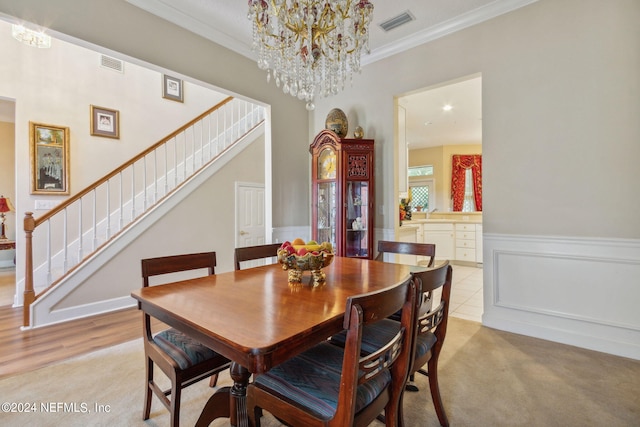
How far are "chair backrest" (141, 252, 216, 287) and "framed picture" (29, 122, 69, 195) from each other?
12.5 ft

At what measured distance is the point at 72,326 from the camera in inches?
121

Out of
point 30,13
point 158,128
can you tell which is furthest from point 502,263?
point 158,128

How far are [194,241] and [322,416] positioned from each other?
381cm

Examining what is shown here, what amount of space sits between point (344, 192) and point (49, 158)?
4.17 metres

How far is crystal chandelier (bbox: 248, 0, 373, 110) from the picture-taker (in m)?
1.99

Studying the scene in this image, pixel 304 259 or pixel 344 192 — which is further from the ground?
pixel 344 192

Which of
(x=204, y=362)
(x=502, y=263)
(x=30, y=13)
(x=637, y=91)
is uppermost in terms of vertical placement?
(x=30, y=13)

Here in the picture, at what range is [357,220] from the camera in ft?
11.9

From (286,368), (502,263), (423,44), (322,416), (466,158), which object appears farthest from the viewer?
(466,158)

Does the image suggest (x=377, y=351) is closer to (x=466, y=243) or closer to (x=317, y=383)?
(x=317, y=383)

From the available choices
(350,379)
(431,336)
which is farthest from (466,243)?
(350,379)

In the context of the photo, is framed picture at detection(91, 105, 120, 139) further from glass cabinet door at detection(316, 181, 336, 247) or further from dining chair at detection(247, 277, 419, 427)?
dining chair at detection(247, 277, 419, 427)

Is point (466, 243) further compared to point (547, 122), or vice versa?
point (466, 243)

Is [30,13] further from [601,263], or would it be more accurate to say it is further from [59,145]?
[601,263]
